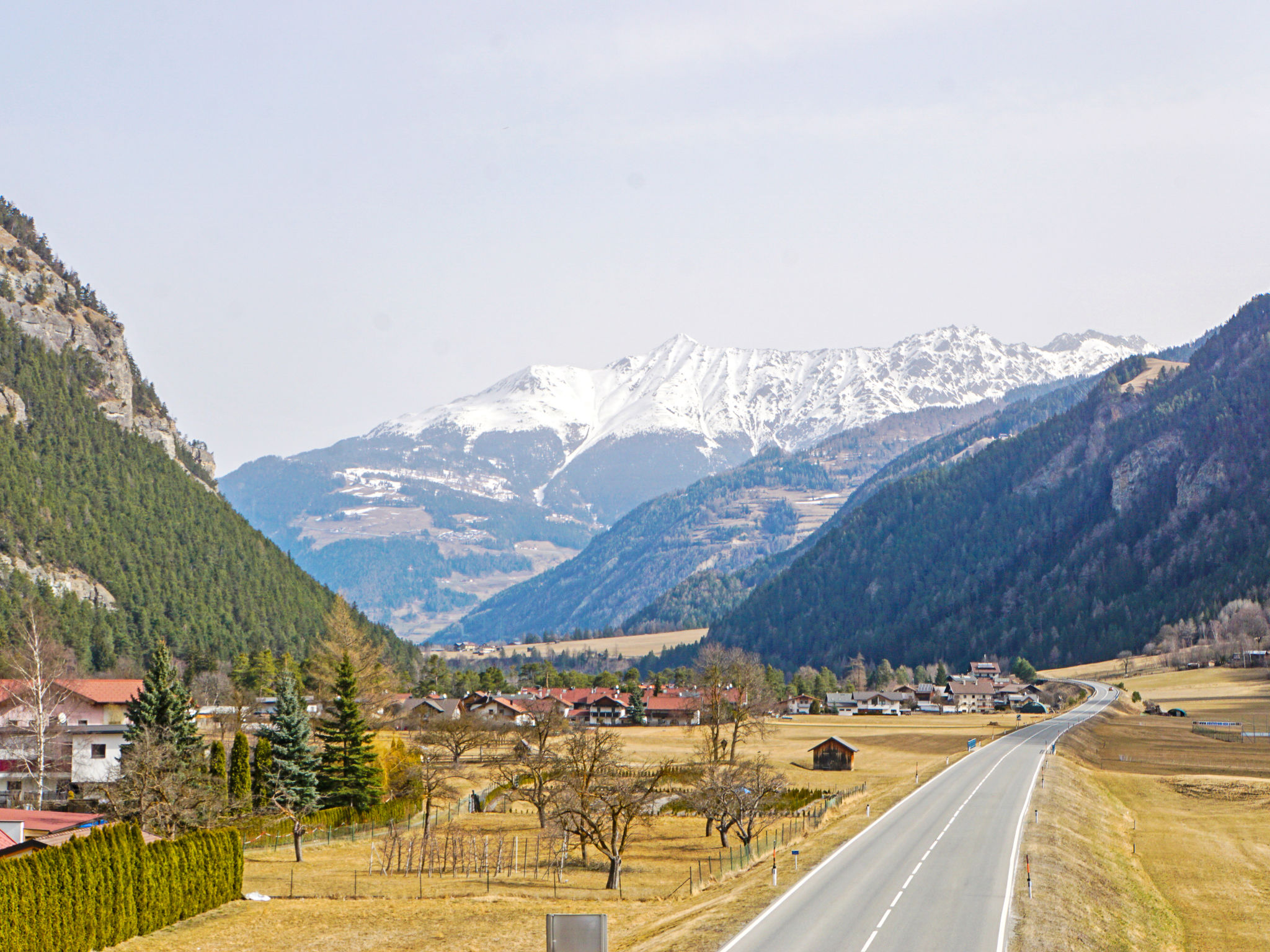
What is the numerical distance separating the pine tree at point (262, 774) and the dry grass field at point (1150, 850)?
4891 cm

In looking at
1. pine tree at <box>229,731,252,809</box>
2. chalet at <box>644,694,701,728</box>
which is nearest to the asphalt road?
pine tree at <box>229,731,252,809</box>

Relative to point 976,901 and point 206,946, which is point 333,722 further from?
point 976,901

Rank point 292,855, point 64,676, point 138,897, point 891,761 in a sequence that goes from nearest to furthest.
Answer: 1. point 138,897
2. point 292,855
3. point 64,676
4. point 891,761

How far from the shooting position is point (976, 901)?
45531mm

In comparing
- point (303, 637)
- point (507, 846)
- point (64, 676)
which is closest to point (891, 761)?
point (507, 846)

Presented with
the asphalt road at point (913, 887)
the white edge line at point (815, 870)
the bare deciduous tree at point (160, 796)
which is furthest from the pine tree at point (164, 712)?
the asphalt road at point (913, 887)

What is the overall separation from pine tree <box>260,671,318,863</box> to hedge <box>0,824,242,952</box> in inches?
838

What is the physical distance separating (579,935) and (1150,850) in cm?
5592

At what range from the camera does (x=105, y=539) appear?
176125 millimetres

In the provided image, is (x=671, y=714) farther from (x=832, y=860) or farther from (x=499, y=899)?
(x=832, y=860)

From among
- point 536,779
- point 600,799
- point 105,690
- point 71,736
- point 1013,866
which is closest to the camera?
point 1013,866

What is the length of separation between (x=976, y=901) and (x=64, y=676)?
8826cm

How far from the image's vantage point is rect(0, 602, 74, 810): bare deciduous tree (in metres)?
79.2

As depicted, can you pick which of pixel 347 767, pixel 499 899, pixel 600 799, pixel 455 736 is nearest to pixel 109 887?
pixel 499 899
